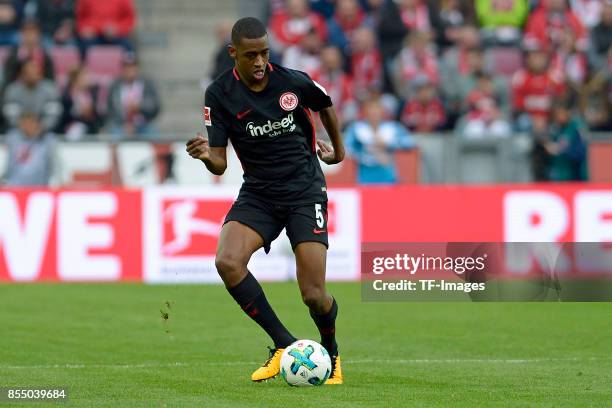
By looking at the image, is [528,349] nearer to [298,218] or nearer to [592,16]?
[298,218]

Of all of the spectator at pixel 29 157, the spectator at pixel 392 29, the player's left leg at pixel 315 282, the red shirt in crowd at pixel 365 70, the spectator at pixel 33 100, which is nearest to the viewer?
the player's left leg at pixel 315 282

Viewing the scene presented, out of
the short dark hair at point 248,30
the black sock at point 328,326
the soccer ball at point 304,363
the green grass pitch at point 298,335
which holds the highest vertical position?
the short dark hair at point 248,30

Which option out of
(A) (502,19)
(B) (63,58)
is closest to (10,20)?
(B) (63,58)

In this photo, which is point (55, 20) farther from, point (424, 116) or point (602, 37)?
point (602, 37)

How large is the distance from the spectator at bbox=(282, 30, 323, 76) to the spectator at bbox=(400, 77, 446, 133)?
5.09ft

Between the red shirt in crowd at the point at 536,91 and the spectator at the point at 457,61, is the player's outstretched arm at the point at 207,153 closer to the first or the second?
the red shirt in crowd at the point at 536,91

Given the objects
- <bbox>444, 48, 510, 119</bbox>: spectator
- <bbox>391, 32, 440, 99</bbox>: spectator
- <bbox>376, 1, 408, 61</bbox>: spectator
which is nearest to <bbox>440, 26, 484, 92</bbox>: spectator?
<bbox>444, 48, 510, 119</bbox>: spectator

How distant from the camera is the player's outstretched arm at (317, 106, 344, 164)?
9.36 meters

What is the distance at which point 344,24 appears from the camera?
22.4 m

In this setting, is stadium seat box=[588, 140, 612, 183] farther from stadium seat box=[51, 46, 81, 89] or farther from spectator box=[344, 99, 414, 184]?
stadium seat box=[51, 46, 81, 89]

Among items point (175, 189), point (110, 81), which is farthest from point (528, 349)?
point (110, 81)

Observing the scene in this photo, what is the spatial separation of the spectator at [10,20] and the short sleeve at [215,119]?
14.0 metres

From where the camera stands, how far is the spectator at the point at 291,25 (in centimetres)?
2159

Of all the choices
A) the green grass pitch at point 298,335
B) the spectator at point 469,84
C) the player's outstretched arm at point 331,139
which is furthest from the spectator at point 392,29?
the player's outstretched arm at point 331,139
